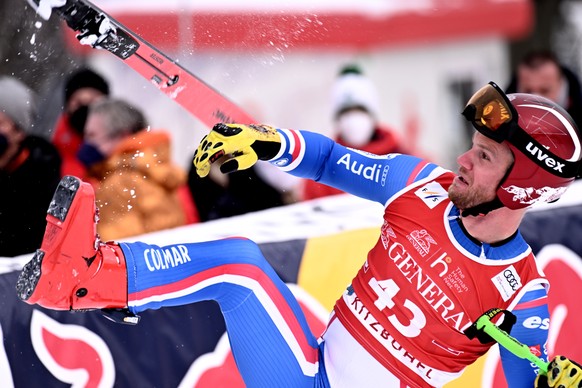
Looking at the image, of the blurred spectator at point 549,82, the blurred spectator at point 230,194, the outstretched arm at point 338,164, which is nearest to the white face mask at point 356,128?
the blurred spectator at point 230,194

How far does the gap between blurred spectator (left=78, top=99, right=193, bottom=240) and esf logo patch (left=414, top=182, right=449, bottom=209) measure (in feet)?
4.82

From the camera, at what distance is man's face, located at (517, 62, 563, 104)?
6.07 meters

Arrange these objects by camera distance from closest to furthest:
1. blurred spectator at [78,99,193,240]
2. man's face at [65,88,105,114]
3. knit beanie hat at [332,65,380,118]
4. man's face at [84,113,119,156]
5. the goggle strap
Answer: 1. the goggle strap
2. blurred spectator at [78,99,193,240]
3. man's face at [84,113,119,156]
4. man's face at [65,88,105,114]
5. knit beanie hat at [332,65,380,118]

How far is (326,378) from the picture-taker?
344 cm

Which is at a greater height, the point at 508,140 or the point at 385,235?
the point at 508,140

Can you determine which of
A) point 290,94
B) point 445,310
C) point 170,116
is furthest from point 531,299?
point 290,94

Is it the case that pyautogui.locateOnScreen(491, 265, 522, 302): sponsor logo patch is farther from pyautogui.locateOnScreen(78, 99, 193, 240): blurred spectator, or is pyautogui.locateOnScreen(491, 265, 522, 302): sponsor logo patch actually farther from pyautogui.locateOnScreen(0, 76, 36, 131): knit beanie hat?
pyautogui.locateOnScreen(0, 76, 36, 131): knit beanie hat

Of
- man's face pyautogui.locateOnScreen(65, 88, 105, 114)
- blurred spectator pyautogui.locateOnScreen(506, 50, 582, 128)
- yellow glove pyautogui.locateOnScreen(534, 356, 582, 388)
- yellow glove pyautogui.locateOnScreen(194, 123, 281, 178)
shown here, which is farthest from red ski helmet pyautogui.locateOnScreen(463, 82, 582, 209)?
blurred spectator pyautogui.locateOnScreen(506, 50, 582, 128)

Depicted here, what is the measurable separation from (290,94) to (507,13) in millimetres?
3079

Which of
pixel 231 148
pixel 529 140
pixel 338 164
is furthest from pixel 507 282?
pixel 231 148

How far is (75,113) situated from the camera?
5.04 metres

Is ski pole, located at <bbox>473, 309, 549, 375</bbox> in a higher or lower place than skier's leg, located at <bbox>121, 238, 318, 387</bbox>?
higher

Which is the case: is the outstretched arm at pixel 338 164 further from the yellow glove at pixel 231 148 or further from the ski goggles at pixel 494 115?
the ski goggles at pixel 494 115

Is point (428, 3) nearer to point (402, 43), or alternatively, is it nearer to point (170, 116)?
point (402, 43)
